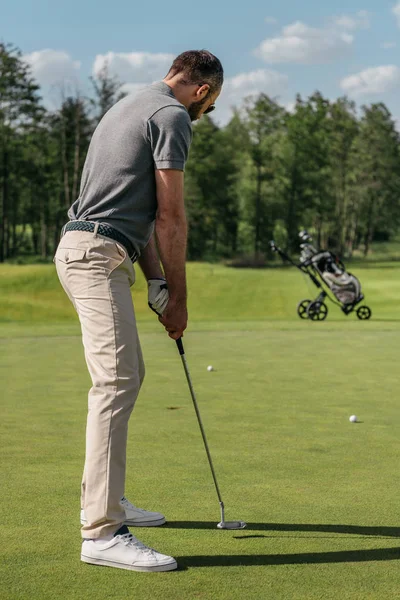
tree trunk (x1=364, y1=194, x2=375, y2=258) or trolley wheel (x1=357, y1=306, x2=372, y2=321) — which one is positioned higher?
tree trunk (x1=364, y1=194, x2=375, y2=258)

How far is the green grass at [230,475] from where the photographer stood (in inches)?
129

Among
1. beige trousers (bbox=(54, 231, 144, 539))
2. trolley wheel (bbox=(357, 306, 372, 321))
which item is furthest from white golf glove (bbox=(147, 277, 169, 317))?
trolley wheel (bbox=(357, 306, 372, 321))

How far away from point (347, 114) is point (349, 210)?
306 inches

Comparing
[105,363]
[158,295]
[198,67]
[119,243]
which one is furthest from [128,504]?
[198,67]

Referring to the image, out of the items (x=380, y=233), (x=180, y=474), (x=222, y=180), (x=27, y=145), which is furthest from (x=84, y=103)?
(x=180, y=474)

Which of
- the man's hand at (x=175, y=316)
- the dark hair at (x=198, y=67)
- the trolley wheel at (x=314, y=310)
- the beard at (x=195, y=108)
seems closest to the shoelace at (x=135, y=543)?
the man's hand at (x=175, y=316)

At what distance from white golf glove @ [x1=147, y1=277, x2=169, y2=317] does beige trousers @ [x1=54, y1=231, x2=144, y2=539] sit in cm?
14

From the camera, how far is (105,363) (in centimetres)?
363

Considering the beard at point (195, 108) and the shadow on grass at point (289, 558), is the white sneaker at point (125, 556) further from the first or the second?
the beard at point (195, 108)

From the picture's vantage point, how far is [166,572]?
3350mm

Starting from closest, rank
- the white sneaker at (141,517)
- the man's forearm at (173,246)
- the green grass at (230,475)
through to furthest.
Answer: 1. the green grass at (230,475)
2. the man's forearm at (173,246)
3. the white sneaker at (141,517)

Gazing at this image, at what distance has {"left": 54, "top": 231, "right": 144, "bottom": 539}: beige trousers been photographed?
3590 millimetres

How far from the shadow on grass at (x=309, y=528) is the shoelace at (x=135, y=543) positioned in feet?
1.36

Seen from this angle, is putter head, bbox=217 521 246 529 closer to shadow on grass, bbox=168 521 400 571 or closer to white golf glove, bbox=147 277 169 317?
shadow on grass, bbox=168 521 400 571
